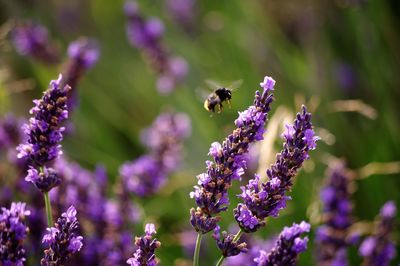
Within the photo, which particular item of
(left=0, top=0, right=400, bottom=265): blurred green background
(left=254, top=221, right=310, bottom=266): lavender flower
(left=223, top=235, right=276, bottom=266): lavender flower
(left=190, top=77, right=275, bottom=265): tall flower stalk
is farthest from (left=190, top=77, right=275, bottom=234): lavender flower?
(left=0, top=0, right=400, bottom=265): blurred green background

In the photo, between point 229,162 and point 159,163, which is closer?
point 229,162

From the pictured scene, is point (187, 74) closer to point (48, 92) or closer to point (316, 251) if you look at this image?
point (316, 251)

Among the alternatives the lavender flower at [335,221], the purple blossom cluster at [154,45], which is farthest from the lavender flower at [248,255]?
the purple blossom cluster at [154,45]

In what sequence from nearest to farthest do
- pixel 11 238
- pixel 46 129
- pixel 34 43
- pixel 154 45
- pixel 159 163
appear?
pixel 11 238, pixel 46 129, pixel 159 163, pixel 34 43, pixel 154 45

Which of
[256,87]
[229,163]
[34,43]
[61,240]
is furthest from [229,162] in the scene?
[256,87]

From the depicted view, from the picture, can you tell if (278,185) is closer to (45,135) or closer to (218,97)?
(45,135)

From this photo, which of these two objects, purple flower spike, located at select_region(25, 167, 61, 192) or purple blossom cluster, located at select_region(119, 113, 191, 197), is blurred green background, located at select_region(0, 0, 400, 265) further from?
purple flower spike, located at select_region(25, 167, 61, 192)

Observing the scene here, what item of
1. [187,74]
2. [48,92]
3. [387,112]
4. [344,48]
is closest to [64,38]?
[187,74]
